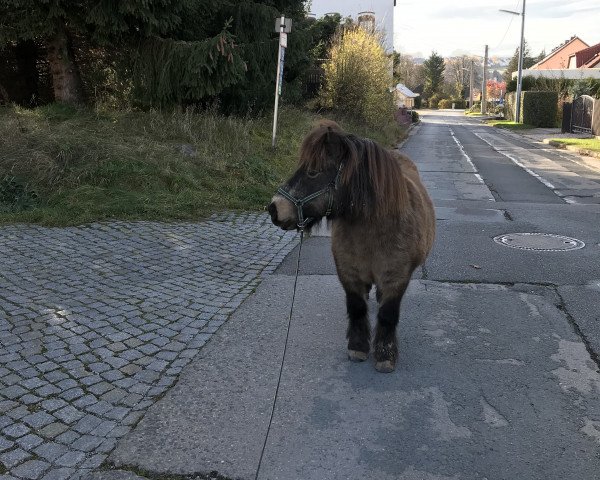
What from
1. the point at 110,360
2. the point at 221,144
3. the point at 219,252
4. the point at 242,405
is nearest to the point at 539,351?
the point at 242,405

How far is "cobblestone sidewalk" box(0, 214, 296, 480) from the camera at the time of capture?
10.6ft

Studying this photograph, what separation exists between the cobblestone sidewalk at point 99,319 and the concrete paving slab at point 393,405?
27 centimetres

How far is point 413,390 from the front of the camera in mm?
3783

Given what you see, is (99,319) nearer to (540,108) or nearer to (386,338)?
(386,338)

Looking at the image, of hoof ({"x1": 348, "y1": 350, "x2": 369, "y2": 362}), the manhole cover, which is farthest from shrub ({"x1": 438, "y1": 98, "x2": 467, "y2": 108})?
hoof ({"x1": 348, "y1": 350, "x2": 369, "y2": 362})

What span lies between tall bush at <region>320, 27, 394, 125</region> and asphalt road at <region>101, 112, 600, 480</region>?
17390 millimetres

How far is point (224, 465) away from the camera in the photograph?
2.95 metres

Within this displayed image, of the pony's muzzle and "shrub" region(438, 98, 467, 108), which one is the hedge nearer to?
the pony's muzzle

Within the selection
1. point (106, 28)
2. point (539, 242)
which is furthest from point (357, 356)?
point (106, 28)

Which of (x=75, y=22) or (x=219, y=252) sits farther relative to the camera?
(x=75, y=22)

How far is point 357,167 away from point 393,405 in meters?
1.63

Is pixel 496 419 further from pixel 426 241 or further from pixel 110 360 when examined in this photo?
pixel 110 360

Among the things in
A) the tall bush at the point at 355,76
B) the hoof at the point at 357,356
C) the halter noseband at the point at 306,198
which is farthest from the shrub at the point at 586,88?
the halter noseband at the point at 306,198

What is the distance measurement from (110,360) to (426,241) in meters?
2.70
